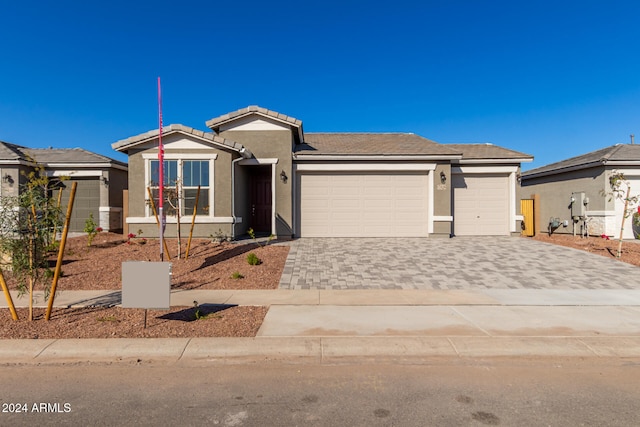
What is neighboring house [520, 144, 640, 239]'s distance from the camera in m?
15.0

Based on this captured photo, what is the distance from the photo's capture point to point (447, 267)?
962cm

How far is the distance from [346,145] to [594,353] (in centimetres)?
1246

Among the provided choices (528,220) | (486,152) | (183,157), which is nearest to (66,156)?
(183,157)

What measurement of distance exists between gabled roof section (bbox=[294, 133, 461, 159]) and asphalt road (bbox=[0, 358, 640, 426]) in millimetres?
10710

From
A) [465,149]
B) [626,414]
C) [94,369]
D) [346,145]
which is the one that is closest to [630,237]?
[465,149]

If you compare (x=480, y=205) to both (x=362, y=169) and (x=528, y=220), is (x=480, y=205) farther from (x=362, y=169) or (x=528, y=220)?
(x=362, y=169)

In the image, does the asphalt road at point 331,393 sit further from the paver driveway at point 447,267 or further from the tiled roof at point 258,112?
the tiled roof at point 258,112

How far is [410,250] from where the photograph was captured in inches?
459

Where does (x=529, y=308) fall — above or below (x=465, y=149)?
below

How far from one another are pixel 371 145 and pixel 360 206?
120 inches

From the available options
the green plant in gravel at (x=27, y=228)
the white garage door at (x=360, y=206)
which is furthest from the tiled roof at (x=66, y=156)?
the green plant in gravel at (x=27, y=228)

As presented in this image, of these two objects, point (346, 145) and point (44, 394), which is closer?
point (44, 394)

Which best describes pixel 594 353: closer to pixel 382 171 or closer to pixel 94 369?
pixel 94 369

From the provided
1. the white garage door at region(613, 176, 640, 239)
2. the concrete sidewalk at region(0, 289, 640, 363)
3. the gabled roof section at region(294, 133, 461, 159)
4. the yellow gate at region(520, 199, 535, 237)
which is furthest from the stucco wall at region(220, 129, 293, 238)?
the white garage door at region(613, 176, 640, 239)
